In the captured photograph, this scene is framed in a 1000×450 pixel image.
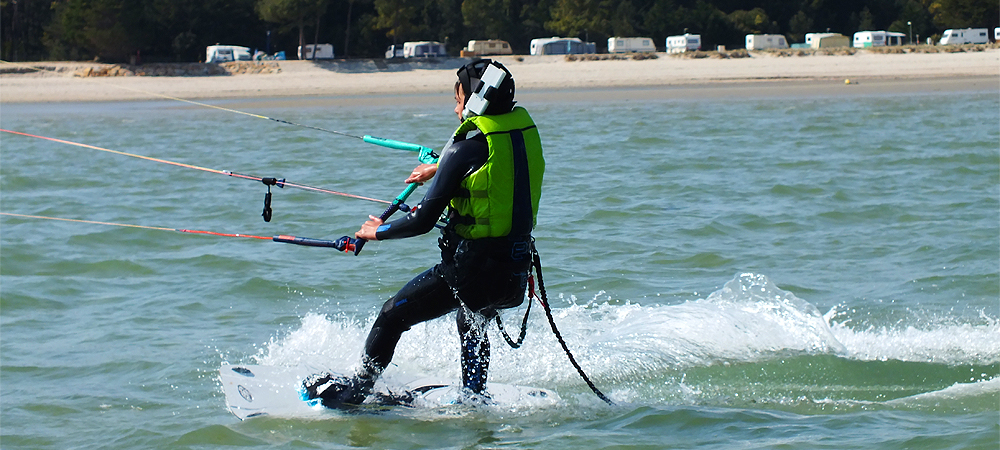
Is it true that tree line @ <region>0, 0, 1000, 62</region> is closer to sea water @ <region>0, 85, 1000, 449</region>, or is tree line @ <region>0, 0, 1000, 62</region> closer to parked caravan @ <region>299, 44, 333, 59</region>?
parked caravan @ <region>299, 44, 333, 59</region>

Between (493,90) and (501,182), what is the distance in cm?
38

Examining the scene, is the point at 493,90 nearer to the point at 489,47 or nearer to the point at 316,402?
the point at 316,402

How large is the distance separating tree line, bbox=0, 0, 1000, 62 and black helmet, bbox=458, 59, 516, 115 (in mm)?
46329

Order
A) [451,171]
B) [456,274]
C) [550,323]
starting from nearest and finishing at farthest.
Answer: [451,171] → [456,274] → [550,323]

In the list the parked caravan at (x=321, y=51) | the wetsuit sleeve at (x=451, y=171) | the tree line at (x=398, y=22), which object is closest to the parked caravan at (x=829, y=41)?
the tree line at (x=398, y=22)

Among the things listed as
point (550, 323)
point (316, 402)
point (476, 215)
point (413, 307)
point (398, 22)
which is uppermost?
point (398, 22)

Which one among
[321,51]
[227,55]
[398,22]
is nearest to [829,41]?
[398,22]

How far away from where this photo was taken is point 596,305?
7.12 m

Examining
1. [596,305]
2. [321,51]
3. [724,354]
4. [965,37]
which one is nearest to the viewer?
[724,354]

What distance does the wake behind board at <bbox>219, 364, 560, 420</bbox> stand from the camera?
200 inches

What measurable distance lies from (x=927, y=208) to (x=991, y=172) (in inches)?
121

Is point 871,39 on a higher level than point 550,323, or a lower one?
higher

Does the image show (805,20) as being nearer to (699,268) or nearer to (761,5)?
(761,5)

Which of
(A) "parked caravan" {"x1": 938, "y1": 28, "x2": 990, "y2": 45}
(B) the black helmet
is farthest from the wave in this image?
(A) "parked caravan" {"x1": 938, "y1": 28, "x2": 990, "y2": 45}
